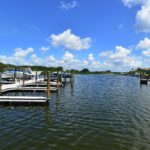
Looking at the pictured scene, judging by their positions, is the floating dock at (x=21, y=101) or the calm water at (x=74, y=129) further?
the floating dock at (x=21, y=101)

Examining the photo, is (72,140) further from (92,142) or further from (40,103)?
(40,103)

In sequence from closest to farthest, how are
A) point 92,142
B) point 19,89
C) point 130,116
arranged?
point 92,142 → point 130,116 → point 19,89

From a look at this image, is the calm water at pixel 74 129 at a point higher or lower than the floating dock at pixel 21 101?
lower

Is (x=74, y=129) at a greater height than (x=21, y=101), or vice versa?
(x=21, y=101)

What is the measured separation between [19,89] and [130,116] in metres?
26.8

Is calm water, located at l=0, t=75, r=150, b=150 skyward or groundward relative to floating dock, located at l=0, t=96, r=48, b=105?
groundward

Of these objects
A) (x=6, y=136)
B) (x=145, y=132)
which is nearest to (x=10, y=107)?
(x=6, y=136)

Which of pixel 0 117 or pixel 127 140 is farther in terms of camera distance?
pixel 0 117

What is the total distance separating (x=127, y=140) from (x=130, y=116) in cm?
846

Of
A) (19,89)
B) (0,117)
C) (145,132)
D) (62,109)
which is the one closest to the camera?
(145,132)

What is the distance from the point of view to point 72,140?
17.9 metres

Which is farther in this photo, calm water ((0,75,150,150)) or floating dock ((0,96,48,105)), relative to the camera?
floating dock ((0,96,48,105))

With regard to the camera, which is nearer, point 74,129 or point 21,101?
point 74,129

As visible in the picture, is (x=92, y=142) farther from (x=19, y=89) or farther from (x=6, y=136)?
(x=19, y=89)
